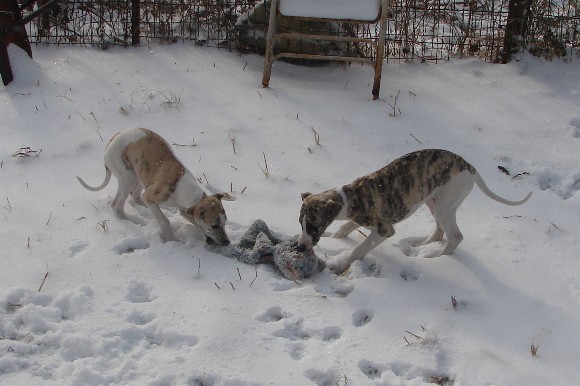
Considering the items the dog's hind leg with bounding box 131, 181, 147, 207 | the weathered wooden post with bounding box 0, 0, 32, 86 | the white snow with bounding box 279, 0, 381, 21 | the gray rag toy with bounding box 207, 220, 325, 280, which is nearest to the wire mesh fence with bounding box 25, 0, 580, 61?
the weathered wooden post with bounding box 0, 0, 32, 86

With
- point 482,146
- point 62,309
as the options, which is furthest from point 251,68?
point 62,309

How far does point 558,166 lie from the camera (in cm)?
629

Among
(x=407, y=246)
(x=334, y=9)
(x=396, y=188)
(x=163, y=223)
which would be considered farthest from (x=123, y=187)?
(x=334, y=9)

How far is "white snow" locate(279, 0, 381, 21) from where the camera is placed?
7.06m

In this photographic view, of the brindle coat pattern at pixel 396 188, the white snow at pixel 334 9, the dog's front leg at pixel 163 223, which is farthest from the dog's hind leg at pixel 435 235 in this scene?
the white snow at pixel 334 9

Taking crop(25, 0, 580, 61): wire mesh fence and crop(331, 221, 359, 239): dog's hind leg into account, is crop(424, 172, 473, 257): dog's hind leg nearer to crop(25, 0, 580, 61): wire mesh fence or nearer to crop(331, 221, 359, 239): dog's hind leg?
crop(331, 221, 359, 239): dog's hind leg

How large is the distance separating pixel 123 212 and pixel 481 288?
278 cm

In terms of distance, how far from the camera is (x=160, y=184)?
5086 millimetres

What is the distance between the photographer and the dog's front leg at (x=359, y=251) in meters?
4.83

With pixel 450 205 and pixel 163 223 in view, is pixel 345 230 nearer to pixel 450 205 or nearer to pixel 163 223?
pixel 450 205

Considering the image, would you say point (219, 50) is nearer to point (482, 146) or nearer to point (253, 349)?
point (482, 146)

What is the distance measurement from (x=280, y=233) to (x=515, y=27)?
15.1 feet

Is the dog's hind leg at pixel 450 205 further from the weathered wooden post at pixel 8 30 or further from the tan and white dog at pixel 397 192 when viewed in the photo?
the weathered wooden post at pixel 8 30

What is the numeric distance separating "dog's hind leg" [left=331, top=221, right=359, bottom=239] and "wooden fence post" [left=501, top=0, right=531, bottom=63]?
13.5 ft
